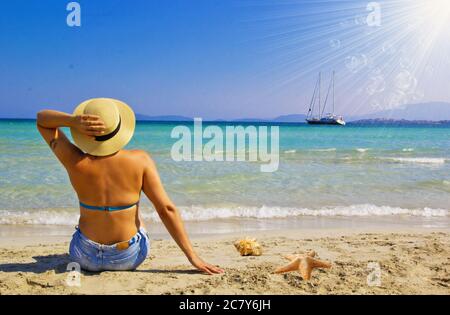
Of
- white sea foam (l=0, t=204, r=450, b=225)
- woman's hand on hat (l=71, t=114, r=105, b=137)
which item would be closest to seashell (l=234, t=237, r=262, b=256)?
woman's hand on hat (l=71, t=114, r=105, b=137)

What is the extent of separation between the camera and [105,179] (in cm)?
345

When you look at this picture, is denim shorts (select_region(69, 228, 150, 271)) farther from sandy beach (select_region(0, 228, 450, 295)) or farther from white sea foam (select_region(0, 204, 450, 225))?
white sea foam (select_region(0, 204, 450, 225))

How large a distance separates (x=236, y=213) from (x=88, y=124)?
4.88 metres

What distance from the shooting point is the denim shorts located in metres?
3.70

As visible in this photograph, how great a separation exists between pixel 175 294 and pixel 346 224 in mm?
4410

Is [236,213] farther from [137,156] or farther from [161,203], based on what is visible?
[137,156]

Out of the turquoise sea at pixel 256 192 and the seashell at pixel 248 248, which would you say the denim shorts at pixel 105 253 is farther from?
the turquoise sea at pixel 256 192

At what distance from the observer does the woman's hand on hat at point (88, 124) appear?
3.22 metres

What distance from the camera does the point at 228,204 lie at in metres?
8.38

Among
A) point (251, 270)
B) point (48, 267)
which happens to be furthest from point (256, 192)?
point (48, 267)

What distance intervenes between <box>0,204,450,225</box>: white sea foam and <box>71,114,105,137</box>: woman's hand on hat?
13.5ft

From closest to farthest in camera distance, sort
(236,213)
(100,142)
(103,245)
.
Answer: (100,142), (103,245), (236,213)
